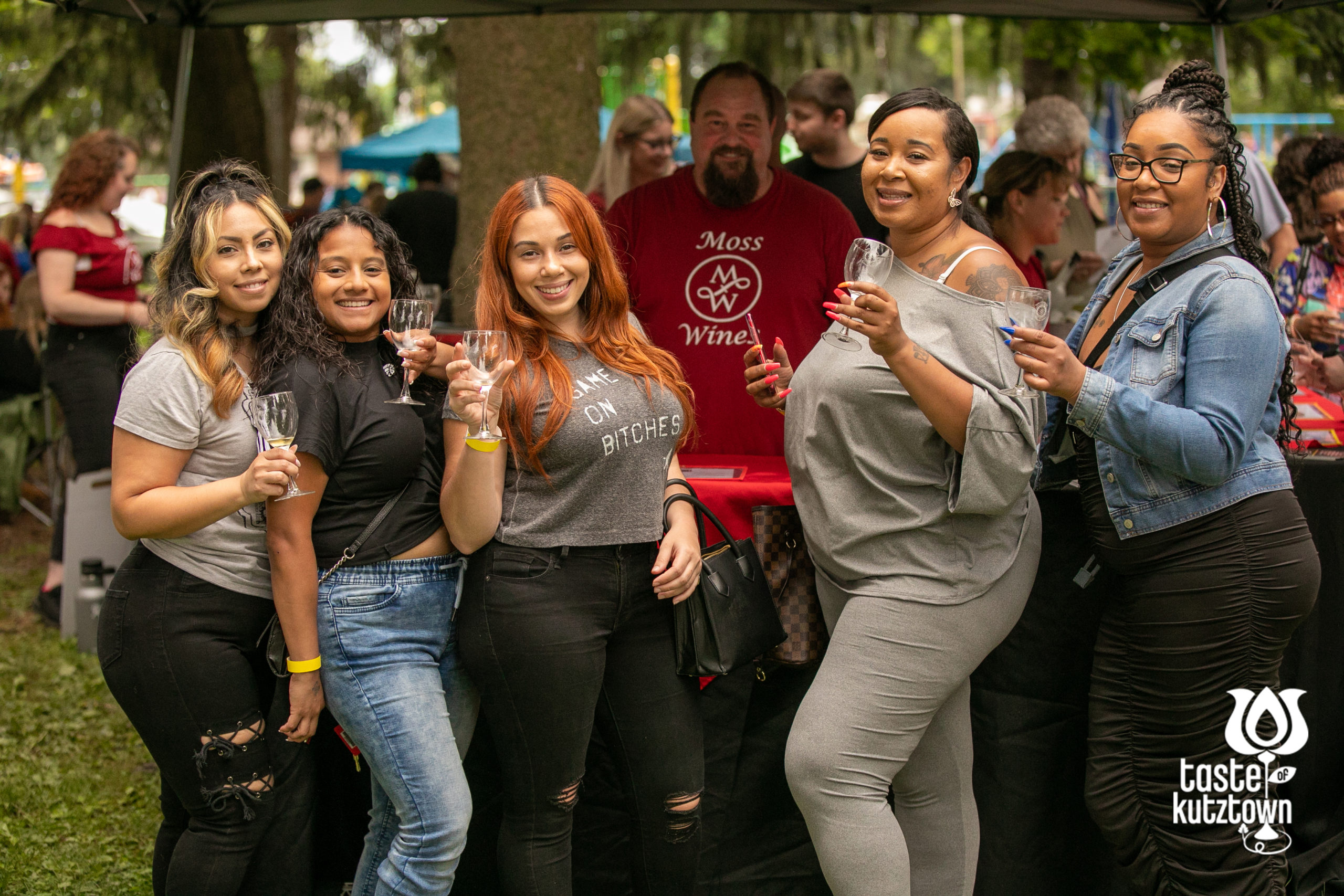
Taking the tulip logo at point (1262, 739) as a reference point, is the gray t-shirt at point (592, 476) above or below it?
above

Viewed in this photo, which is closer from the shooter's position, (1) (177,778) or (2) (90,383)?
(1) (177,778)

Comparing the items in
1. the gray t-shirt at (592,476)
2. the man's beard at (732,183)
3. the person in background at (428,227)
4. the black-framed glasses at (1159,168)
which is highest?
the person in background at (428,227)

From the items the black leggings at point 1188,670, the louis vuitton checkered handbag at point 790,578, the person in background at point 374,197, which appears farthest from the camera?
the person in background at point 374,197

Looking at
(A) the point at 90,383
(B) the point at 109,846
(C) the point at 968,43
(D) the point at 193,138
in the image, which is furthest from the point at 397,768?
(C) the point at 968,43

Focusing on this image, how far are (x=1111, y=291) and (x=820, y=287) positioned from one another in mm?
1264

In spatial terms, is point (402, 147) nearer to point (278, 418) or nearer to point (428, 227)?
point (428, 227)

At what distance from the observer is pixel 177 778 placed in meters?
2.55

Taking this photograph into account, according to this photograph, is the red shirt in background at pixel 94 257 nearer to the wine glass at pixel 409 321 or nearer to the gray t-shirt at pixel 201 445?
the gray t-shirt at pixel 201 445

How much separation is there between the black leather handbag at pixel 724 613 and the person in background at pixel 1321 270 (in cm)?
223

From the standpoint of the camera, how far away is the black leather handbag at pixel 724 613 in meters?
2.68

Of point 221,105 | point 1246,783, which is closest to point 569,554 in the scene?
point 1246,783

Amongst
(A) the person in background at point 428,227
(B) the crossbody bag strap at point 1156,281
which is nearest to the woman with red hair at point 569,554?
(B) the crossbody bag strap at point 1156,281

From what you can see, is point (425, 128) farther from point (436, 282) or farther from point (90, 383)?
point (90, 383)

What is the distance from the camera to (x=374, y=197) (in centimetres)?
1289
